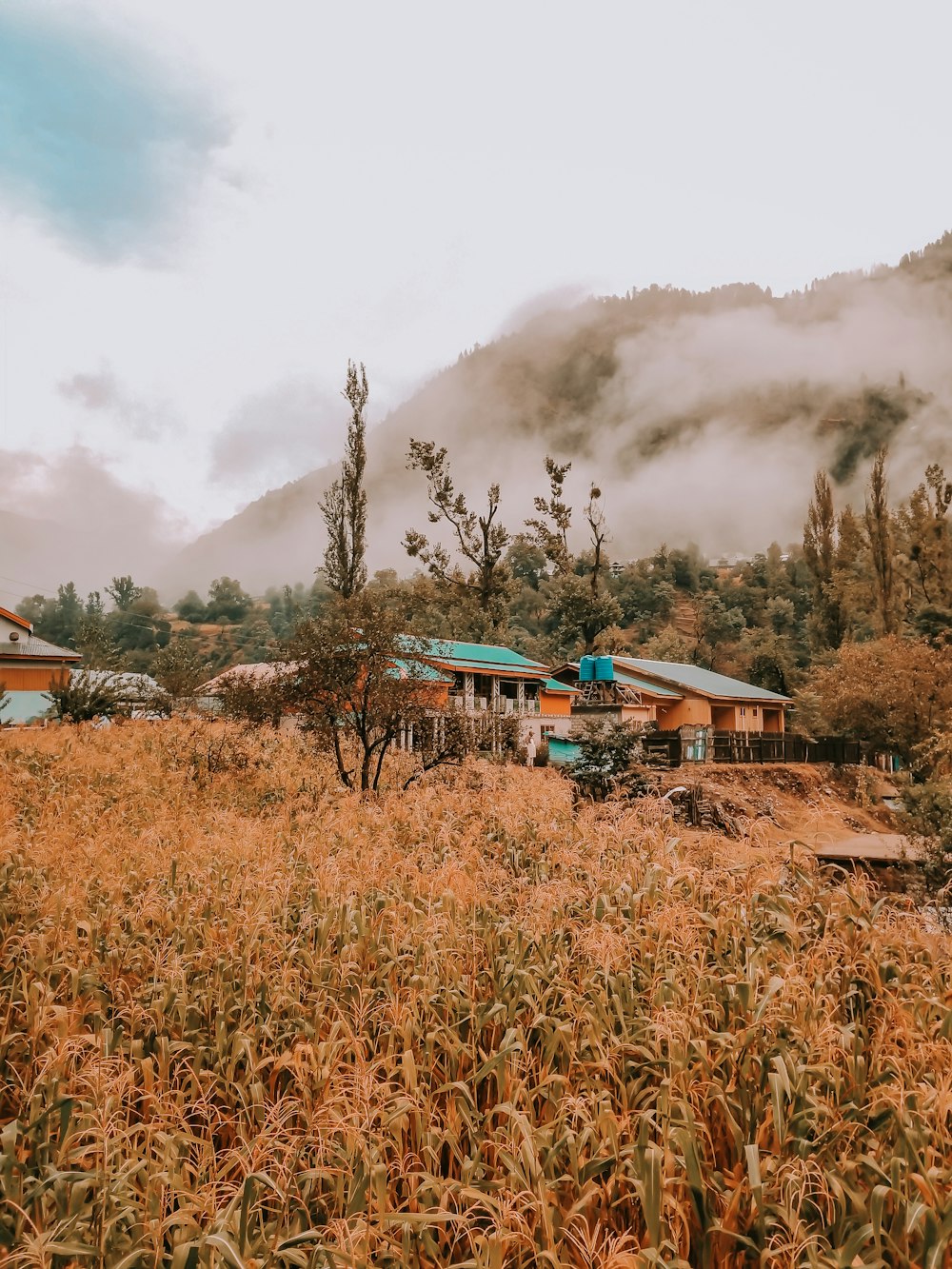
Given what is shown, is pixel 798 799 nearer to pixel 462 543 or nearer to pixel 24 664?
pixel 462 543

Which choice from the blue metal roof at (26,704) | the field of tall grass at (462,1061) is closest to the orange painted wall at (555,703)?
the blue metal roof at (26,704)

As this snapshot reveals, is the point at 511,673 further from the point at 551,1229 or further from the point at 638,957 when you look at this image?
the point at 551,1229

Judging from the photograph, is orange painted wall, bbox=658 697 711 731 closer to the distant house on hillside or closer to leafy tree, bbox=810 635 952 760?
the distant house on hillside

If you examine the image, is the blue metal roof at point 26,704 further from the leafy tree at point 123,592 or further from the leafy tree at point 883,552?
the leafy tree at point 123,592

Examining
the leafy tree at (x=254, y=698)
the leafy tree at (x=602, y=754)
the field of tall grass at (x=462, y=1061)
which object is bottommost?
the field of tall grass at (x=462, y=1061)

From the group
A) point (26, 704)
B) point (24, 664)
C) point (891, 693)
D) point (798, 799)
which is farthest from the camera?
point (24, 664)

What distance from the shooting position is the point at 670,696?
42500 mm

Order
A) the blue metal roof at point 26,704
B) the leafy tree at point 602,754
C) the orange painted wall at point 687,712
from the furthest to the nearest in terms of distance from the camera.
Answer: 1. the orange painted wall at point 687,712
2. the blue metal roof at point 26,704
3. the leafy tree at point 602,754

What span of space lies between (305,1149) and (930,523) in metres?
49.7

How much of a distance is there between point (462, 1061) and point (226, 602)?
471ft

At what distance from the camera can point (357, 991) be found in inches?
213

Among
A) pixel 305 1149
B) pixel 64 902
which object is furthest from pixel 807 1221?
pixel 64 902

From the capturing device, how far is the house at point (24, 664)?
3544cm

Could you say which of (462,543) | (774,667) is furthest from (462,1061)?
(774,667)
